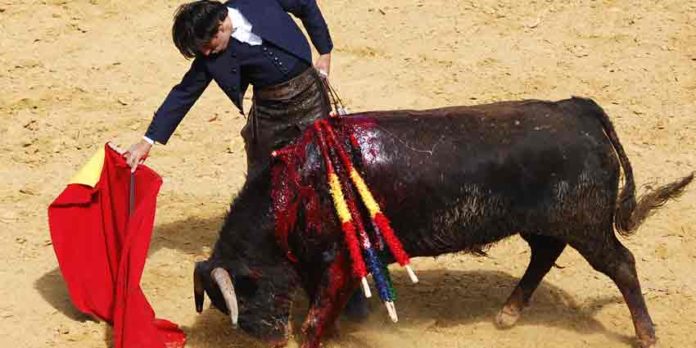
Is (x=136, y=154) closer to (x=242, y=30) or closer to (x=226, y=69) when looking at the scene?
(x=226, y=69)

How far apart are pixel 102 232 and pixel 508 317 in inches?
95.5

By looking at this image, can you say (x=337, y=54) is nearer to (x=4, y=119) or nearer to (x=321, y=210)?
(x=4, y=119)

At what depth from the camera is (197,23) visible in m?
5.94

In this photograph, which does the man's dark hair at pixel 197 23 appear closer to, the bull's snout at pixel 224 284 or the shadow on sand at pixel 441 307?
the bull's snout at pixel 224 284

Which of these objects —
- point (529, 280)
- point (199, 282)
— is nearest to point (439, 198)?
point (529, 280)

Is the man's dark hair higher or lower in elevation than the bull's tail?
higher

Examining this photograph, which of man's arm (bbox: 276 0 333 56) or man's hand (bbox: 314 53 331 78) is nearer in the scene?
man's arm (bbox: 276 0 333 56)

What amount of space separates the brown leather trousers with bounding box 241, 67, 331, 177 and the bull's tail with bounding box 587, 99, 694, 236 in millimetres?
1549

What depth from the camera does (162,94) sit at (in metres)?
9.94

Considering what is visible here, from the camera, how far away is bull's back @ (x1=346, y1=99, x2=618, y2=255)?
5.91m

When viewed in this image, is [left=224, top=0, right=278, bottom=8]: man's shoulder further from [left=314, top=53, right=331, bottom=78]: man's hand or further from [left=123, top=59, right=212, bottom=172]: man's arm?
[left=314, top=53, right=331, bottom=78]: man's hand

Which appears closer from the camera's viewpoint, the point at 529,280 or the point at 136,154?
the point at 136,154

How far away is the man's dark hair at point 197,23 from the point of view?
5.93 m

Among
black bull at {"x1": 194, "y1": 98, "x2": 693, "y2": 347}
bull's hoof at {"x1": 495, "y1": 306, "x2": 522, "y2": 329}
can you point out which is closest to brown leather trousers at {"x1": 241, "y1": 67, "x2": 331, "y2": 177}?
black bull at {"x1": 194, "y1": 98, "x2": 693, "y2": 347}
